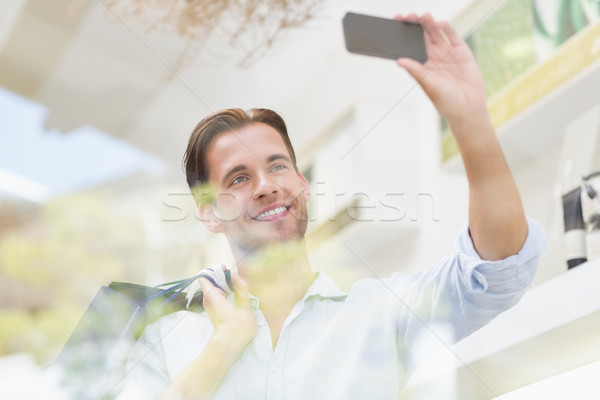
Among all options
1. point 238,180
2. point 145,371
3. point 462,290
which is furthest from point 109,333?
point 462,290

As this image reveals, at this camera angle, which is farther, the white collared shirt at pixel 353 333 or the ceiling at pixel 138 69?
the ceiling at pixel 138 69

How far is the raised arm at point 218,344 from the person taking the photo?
20.0 inches

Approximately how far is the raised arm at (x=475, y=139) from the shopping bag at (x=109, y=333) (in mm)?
193

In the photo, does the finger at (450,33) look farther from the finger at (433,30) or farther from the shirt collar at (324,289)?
the shirt collar at (324,289)

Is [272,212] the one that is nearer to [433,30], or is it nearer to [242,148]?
[242,148]

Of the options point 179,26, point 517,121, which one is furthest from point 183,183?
point 517,121

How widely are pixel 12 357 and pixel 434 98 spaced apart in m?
0.38

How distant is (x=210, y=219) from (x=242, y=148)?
7 cm

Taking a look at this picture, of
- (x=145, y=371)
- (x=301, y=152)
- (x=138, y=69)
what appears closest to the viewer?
(x=145, y=371)

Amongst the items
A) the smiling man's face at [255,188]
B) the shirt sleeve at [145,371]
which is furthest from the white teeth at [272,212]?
the shirt sleeve at [145,371]

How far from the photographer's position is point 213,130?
56 cm

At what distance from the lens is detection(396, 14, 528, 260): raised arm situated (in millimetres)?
528

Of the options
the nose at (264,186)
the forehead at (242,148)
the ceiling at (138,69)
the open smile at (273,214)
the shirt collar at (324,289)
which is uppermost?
the ceiling at (138,69)

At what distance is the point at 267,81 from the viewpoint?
28.0 inches
